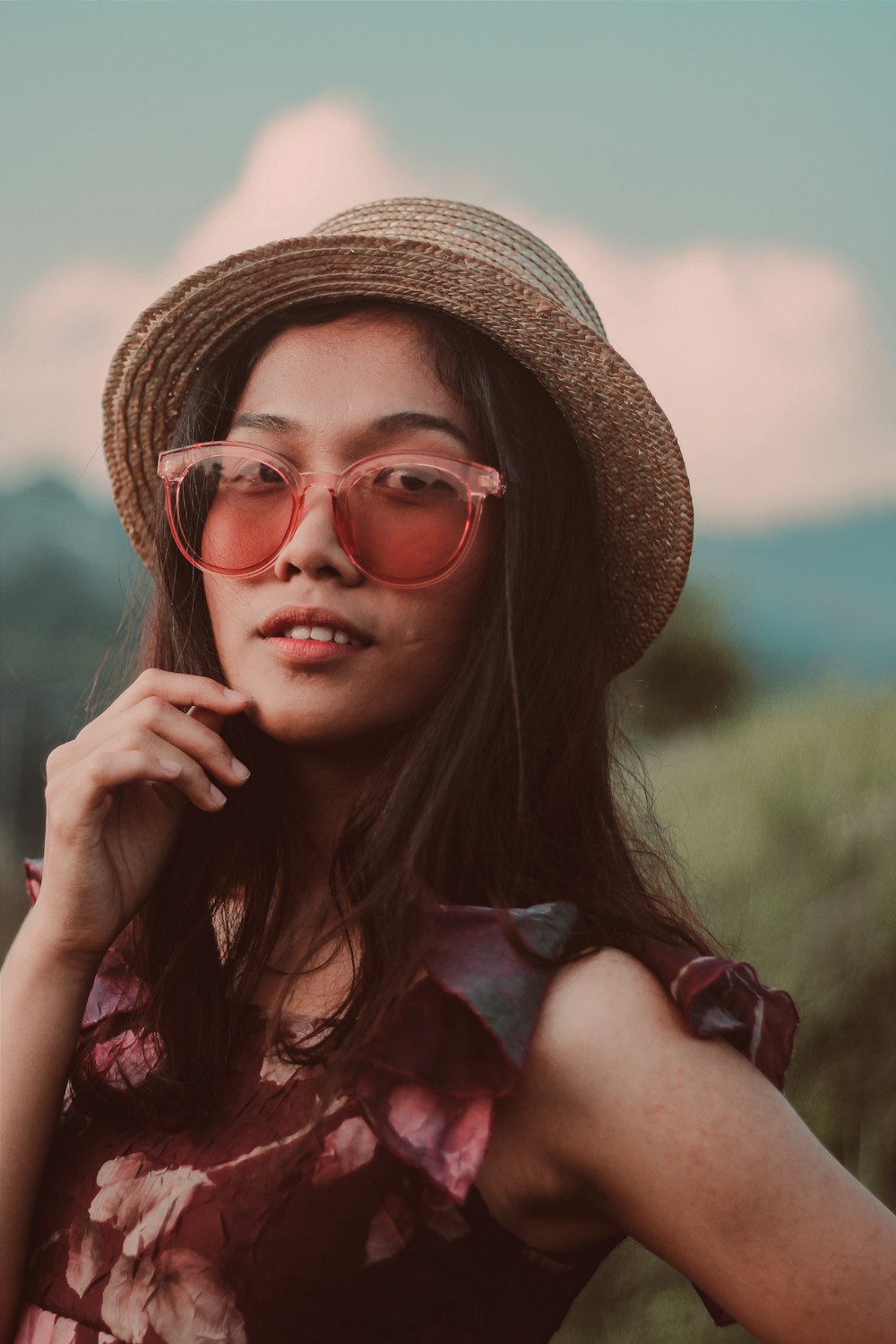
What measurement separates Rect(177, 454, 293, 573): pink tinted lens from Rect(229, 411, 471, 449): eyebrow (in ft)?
0.19

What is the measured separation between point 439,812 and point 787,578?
4.20 ft

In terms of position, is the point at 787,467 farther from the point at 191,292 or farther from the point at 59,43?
the point at 59,43

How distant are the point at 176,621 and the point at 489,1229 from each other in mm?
906

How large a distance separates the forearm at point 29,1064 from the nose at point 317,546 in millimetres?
538

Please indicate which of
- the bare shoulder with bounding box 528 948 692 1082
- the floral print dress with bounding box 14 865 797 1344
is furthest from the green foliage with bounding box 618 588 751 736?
the bare shoulder with bounding box 528 948 692 1082

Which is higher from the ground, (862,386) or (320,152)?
(320,152)

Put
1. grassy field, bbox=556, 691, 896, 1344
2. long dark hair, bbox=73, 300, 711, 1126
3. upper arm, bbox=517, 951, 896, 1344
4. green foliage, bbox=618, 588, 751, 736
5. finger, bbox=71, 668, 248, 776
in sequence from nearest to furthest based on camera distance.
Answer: upper arm, bbox=517, 951, 896, 1344 < long dark hair, bbox=73, 300, 711, 1126 < finger, bbox=71, 668, 248, 776 < grassy field, bbox=556, 691, 896, 1344 < green foliage, bbox=618, 588, 751, 736

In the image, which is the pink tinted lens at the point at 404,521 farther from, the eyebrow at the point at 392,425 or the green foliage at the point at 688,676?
the green foliage at the point at 688,676

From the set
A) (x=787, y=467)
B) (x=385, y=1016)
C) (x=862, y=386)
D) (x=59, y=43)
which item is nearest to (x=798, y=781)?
(x=787, y=467)

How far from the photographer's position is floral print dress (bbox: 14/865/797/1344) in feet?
3.94

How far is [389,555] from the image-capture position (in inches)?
57.2

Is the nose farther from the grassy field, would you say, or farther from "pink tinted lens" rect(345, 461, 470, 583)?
the grassy field

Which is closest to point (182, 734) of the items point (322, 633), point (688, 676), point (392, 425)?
point (322, 633)

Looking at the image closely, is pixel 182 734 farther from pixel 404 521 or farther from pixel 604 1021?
pixel 604 1021
